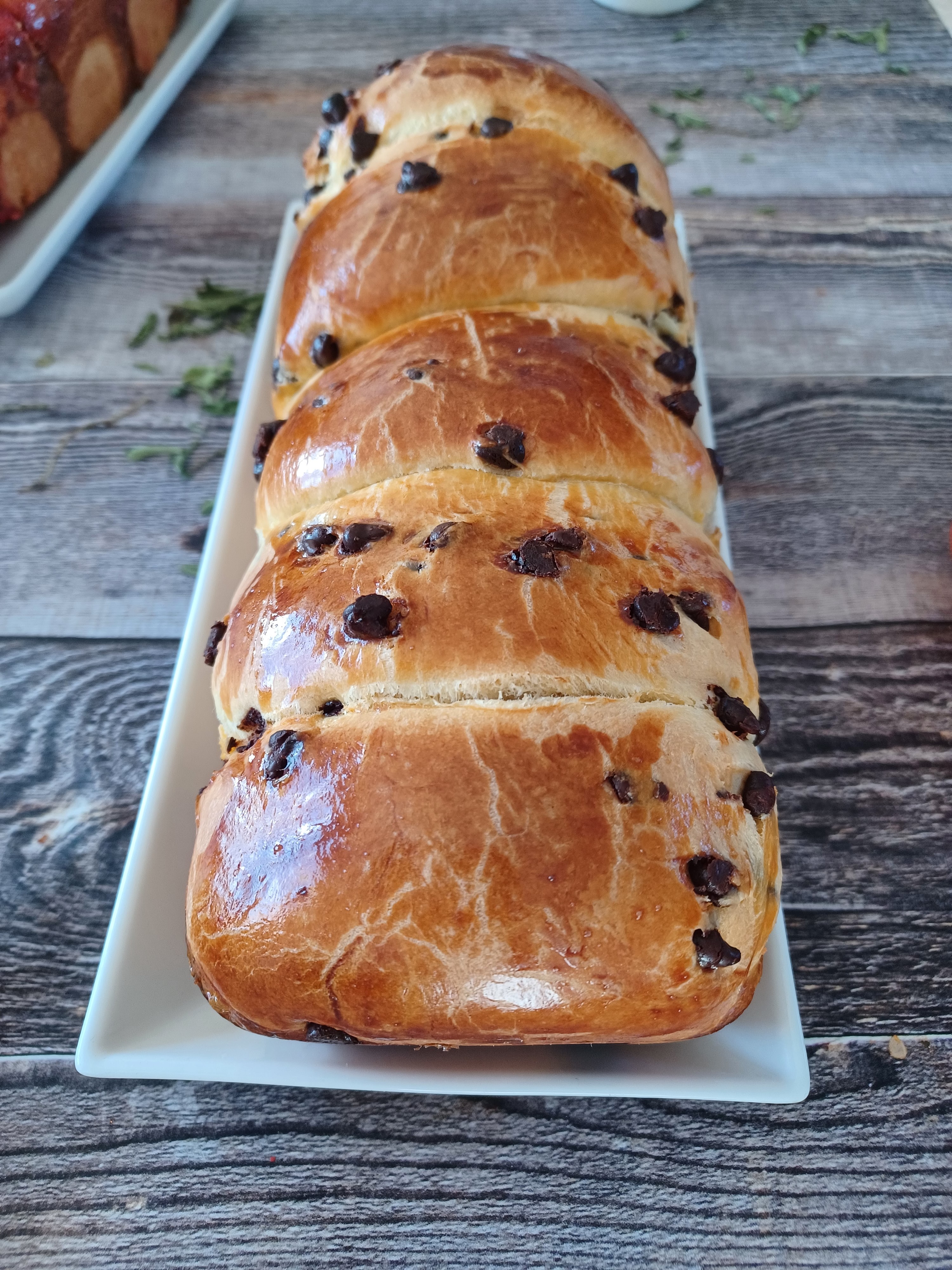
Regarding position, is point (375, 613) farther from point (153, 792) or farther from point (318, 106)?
point (318, 106)

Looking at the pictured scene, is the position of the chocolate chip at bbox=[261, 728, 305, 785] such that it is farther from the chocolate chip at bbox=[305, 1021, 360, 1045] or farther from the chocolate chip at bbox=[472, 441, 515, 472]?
the chocolate chip at bbox=[472, 441, 515, 472]

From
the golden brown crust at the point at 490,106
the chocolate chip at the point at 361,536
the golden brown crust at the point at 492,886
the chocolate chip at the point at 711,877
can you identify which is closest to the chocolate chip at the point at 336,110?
the golden brown crust at the point at 490,106

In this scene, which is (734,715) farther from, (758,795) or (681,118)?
(681,118)

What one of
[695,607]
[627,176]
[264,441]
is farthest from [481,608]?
[627,176]

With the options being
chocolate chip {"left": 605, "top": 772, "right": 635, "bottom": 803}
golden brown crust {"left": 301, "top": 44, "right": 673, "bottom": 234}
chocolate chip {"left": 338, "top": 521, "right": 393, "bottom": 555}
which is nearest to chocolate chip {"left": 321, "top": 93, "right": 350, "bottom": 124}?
golden brown crust {"left": 301, "top": 44, "right": 673, "bottom": 234}

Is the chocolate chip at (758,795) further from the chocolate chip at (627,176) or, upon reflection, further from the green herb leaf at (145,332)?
the green herb leaf at (145,332)
